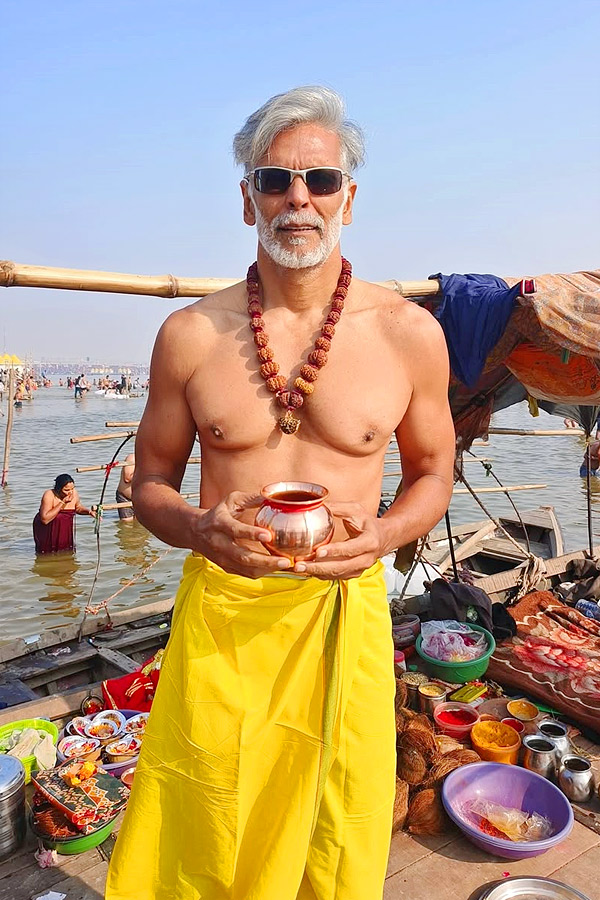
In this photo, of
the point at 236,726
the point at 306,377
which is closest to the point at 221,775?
the point at 236,726

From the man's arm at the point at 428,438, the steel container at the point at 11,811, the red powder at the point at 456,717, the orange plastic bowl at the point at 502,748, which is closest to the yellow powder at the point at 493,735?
the orange plastic bowl at the point at 502,748

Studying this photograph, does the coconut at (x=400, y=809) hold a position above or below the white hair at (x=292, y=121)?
below

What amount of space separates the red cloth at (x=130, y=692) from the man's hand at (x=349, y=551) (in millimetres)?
3157

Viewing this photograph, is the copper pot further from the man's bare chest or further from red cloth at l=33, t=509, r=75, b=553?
red cloth at l=33, t=509, r=75, b=553

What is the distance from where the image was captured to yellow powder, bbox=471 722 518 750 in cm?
400

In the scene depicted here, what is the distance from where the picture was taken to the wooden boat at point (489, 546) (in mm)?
9125

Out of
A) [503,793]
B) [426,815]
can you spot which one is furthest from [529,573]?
[426,815]

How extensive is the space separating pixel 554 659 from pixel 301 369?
4.01 metres

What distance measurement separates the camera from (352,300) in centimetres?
229

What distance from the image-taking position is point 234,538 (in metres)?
1.70

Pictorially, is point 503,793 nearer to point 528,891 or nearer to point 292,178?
point 528,891

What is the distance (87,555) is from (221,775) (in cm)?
1139

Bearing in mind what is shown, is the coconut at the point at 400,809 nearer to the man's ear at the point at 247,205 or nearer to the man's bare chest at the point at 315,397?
the man's bare chest at the point at 315,397

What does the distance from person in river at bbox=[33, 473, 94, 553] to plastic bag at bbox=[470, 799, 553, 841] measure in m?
7.95
